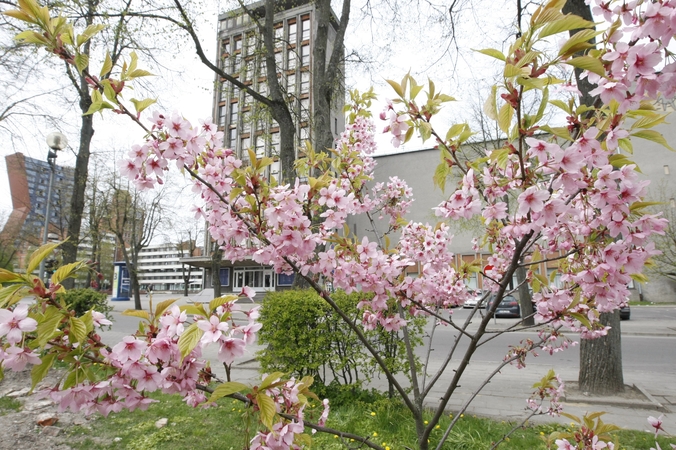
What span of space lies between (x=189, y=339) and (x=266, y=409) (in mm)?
279

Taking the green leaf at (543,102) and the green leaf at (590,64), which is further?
the green leaf at (543,102)

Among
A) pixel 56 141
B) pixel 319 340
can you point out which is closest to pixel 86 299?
pixel 56 141

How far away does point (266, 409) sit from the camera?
986 millimetres

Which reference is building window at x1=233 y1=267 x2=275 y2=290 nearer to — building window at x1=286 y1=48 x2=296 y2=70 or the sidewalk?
building window at x1=286 y1=48 x2=296 y2=70

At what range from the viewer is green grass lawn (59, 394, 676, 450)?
331 cm

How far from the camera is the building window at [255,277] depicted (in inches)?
1382

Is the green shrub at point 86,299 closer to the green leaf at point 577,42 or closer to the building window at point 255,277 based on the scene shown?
the green leaf at point 577,42

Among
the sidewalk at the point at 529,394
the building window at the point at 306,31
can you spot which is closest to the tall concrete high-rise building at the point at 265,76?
the building window at the point at 306,31

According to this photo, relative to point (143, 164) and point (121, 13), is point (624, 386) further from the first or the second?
point (121, 13)

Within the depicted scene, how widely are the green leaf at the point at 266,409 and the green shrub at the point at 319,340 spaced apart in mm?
3499

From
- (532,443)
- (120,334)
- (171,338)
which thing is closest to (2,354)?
(171,338)

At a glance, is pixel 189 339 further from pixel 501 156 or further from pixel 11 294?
pixel 501 156

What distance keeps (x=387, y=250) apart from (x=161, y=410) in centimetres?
373

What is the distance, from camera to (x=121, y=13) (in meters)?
8.45
